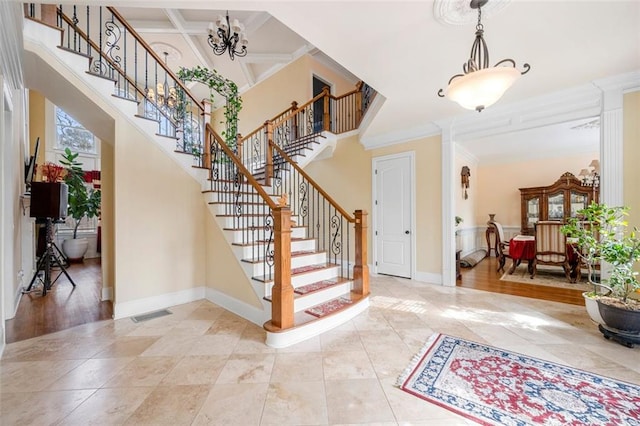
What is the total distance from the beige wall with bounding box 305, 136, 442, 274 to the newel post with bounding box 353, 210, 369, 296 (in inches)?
65.8

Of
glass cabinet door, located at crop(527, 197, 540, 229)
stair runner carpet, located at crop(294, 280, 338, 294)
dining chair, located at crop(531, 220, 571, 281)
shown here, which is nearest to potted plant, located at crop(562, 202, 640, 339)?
dining chair, located at crop(531, 220, 571, 281)

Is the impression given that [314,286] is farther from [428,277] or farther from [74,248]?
[74,248]

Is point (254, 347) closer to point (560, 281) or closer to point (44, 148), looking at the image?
point (560, 281)

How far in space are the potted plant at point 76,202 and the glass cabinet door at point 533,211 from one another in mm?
10783

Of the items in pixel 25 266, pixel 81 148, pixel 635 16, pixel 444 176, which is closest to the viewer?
pixel 635 16

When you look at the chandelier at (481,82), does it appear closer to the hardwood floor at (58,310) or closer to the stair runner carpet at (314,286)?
the stair runner carpet at (314,286)

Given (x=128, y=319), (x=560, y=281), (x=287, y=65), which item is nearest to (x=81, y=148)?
(x=287, y=65)

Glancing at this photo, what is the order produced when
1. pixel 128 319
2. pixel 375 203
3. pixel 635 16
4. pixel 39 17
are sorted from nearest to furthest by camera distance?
pixel 635 16, pixel 39 17, pixel 128 319, pixel 375 203

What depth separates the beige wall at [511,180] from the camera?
21.8ft

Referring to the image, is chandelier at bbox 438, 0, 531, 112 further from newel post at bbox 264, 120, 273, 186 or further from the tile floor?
newel post at bbox 264, 120, 273, 186

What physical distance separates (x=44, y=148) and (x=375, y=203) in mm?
8075

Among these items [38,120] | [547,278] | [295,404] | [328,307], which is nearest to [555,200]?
[547,278]

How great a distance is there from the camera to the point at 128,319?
2.89 metres

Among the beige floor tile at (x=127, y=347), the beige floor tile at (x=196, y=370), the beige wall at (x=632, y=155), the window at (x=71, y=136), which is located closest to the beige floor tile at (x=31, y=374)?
the beige floor tile at (x=127, y=347)
